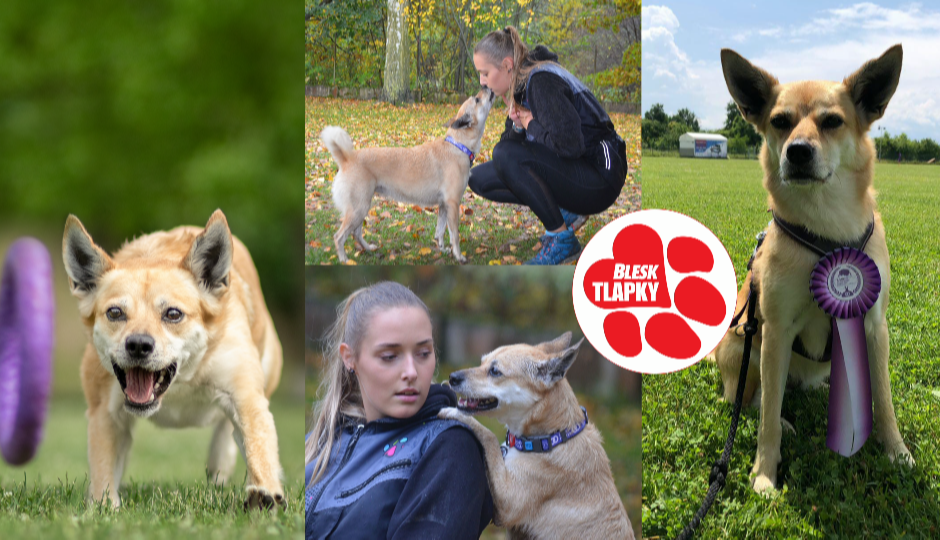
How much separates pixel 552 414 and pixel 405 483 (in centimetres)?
62

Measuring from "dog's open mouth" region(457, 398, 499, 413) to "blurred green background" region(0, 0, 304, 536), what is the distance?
470 cm

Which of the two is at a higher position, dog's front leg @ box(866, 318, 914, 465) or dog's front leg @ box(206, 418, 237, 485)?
dog's front leg @ box(866, 318, 914, 465)

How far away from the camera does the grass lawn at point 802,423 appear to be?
336 cm

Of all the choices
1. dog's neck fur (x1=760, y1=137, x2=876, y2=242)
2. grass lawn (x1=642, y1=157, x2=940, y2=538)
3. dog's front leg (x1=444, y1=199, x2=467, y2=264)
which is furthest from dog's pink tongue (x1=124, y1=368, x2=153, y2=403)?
dog's neck fur (x1=760, y1=137, x2=876, y2=242)

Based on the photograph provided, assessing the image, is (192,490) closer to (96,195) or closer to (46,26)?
(96,195)

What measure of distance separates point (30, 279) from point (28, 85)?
785 centimetres

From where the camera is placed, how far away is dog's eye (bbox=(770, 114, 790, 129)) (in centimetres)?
323

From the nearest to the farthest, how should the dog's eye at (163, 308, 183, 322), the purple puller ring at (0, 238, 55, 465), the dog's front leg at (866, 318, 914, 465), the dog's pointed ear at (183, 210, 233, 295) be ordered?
1. the purple puller ring at (0, 238, 55, 465)
2. the dog's eye at (163, 308, 183, 322)
3. the dog's pointed ear at (183, 210, 233, 295)
4. the dog's front leg at (866, 318, 914, 465)

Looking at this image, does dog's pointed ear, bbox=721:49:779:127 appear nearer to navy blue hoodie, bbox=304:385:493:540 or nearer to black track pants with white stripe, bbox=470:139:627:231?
black track pants with white stripe, bbox=470:139:627:231

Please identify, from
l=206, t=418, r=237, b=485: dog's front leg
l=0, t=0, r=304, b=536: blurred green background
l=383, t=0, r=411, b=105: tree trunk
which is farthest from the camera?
l=0, t=0, r=304, b=536: blurred green background

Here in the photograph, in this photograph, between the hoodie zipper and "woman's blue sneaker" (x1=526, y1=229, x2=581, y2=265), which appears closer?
the hoodie zipper

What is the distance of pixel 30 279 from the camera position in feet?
9.27

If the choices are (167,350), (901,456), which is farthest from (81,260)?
(901,456)

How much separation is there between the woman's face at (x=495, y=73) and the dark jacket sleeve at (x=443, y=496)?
1.43 metres
